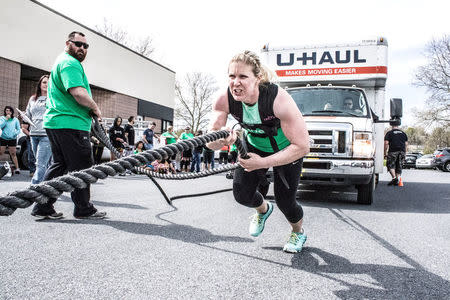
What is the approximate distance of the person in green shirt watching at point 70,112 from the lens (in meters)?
3.86

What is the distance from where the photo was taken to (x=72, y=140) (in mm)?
3959

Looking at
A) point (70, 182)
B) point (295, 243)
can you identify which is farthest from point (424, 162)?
point (70, 182)

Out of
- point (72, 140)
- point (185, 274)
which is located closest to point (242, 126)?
point (185, 274)

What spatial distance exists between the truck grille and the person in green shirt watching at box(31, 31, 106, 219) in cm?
360

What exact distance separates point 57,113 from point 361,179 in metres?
4.56

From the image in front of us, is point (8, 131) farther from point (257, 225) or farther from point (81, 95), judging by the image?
point (257, 225)

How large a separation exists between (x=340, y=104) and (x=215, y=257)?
4563 mm

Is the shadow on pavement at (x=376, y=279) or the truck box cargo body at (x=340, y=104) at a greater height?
the truck box cargo body at (x=340, y=104)

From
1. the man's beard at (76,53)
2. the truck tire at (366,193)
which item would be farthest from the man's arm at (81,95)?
the truck tire at (366,193)

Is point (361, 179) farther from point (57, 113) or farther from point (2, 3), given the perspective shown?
point (2, 3)

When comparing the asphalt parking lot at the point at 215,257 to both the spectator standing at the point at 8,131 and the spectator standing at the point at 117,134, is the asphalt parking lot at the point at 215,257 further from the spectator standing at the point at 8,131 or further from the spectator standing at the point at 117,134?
the spectator standing at the point at 117,134

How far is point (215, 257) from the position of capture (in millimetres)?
3008

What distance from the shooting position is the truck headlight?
5926 mm

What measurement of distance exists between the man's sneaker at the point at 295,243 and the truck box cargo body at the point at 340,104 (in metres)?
2.87
